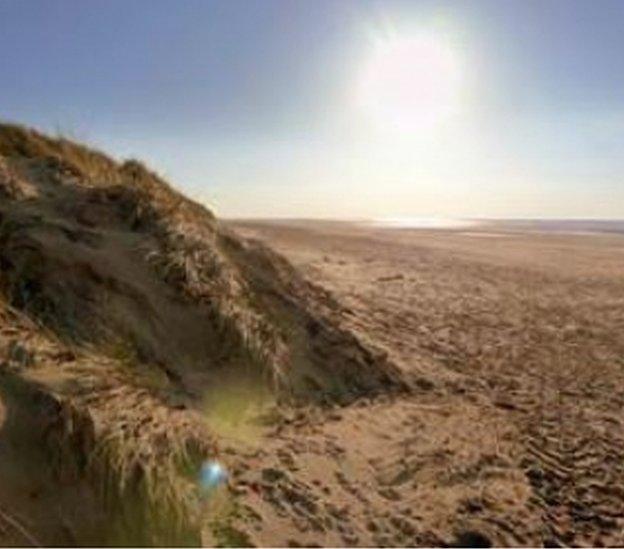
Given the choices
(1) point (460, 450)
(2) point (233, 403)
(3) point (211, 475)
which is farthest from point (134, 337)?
(1) point (460, 450)

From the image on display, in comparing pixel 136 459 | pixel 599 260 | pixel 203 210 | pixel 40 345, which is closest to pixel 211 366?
pixel 40 345

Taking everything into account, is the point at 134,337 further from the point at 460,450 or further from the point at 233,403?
the point at 460,450

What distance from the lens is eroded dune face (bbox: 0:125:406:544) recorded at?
5.41m

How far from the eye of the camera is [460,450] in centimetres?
805

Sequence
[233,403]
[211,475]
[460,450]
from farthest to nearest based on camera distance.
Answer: [460,450]
[233,403]
[211,475]

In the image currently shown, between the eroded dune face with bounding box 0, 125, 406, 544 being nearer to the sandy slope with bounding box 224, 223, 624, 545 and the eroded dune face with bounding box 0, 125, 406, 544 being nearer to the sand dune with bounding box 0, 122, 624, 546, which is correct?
the sand dune with bounding box 0, 122, 624, 546

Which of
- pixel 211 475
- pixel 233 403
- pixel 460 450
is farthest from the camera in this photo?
pixel 460 450

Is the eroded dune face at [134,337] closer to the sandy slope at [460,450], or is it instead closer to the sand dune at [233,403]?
the sand dune at [233,403]

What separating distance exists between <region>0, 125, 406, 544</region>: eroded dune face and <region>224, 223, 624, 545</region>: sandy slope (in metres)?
0.61

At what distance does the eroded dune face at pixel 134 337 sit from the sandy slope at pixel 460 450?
0.61 metres

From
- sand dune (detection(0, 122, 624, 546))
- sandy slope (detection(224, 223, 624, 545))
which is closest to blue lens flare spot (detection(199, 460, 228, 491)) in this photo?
sand dune (detection(0, 122, 624, 546))

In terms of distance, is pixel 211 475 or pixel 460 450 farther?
pixel 460 450

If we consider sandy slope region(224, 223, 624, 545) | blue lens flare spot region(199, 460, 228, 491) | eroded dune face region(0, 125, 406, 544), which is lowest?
sandy slope region(224, 223, 624, 545)

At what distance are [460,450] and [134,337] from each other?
10.4ft
